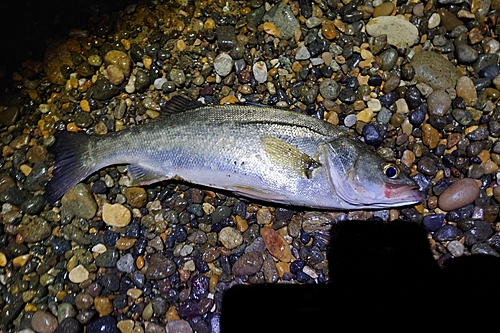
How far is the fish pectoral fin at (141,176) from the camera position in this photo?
3785mm

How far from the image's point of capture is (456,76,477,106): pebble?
13.0ft

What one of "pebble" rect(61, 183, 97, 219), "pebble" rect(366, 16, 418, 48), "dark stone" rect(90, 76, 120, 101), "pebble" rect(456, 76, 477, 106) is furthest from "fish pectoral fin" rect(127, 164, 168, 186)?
"pebble" rect(456, 76, 477, 106)

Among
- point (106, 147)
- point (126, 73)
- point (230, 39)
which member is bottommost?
point (106, 147)

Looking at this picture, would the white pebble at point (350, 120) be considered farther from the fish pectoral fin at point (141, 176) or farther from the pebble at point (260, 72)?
the fish pectoral fin at point (141, 176)

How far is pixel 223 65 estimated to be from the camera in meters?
4.26

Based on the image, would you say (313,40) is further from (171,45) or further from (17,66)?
(17,66)

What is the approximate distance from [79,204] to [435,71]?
421 cm

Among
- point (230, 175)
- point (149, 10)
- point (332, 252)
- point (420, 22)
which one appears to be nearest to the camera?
point (230, 175)

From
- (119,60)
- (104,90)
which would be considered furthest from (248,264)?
(119,60)

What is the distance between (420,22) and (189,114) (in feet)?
9.55

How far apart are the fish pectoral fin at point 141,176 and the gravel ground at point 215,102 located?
236 mm

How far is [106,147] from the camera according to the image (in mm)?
3834

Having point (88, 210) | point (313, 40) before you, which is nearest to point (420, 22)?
point (313, 40)

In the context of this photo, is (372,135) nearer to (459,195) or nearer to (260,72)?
(459,195)
